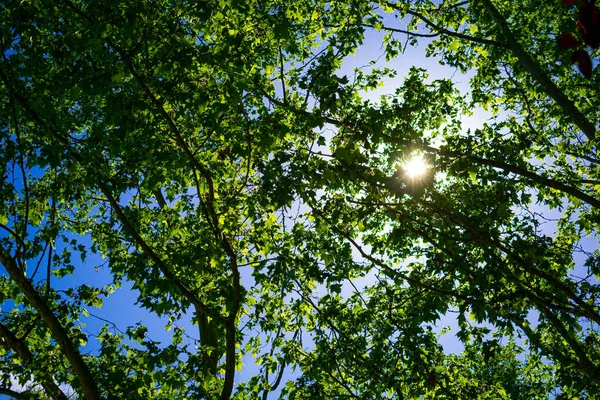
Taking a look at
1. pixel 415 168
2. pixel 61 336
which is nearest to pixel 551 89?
pixel 415 168

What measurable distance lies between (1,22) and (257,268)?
5927 mm

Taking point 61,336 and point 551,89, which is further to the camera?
point 551,89

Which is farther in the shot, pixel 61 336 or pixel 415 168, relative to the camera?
pixel 61 336

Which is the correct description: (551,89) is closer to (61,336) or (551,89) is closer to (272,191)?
(272,191)

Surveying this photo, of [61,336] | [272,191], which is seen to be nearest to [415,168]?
[272,191]

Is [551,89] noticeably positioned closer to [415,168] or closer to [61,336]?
[415,168]

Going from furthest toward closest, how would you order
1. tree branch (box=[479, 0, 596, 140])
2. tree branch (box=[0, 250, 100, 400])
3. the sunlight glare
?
tree branch (box=[479, 0, 596, 140]) < tree branch (box=[0, 250, 100, 400]) < the sunlight glare

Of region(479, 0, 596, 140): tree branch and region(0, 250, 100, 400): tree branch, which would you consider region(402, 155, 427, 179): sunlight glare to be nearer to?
region(479, 0, 596, 140): tree branch

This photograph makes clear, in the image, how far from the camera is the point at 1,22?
24.4 ft

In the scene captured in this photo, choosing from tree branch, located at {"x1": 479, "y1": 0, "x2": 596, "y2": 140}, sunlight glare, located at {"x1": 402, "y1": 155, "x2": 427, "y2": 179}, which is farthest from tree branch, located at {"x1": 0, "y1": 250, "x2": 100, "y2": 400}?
tree branch, located at {"x1": 479, "y1": 0, "x2": 596, "y2": 140}

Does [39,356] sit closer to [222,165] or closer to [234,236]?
[234,236]

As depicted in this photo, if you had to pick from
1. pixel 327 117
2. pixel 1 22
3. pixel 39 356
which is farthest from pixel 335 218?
pixel 1 22

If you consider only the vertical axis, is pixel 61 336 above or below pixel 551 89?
below

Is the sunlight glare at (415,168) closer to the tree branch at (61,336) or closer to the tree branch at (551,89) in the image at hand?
the tree branch at (551,89)
